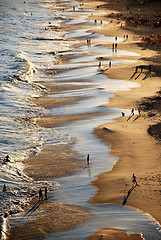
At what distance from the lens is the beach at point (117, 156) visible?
7742 mm

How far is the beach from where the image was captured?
25.4 ft

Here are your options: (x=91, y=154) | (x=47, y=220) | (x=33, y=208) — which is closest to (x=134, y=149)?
(x=91, y=154)

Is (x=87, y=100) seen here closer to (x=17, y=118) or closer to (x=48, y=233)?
(x=17, y=118)

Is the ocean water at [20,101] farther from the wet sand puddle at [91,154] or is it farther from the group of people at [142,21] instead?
the group of people at [142,21]

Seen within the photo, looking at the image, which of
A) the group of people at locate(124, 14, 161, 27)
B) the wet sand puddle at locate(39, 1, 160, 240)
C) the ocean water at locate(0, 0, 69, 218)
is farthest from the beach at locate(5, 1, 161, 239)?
the group of people at locate(124, 14, 161, 27)

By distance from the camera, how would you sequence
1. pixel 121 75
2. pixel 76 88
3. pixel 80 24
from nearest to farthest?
pixel 76 88 → pixel 121 75 → pixel 80 24

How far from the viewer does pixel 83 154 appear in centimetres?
1098

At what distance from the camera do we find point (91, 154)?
1093 centimetres

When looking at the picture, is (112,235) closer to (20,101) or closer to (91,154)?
(91,154)

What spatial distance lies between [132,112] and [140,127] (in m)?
1.21

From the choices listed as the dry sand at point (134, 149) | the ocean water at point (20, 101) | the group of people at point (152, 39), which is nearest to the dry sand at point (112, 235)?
the dry sand at point (134, 149)

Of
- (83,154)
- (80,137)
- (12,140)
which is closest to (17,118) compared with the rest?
(12,140)

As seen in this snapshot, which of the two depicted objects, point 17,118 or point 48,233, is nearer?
point 48,233

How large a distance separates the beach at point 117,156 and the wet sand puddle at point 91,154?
0.59ft
